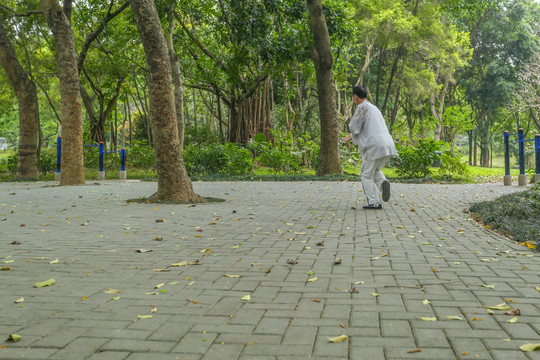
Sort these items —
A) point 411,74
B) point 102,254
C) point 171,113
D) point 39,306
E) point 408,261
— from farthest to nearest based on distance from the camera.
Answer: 1. point 411,74
2. point 171,113
3. point 102,254
4. point 408,261
5. point 39,306

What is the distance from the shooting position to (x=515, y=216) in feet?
22.3

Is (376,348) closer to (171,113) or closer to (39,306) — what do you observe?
(39,306)

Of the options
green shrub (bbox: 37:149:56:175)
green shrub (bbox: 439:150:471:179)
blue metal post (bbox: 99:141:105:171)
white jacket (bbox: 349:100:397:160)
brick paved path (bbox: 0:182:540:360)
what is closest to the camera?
brick paved path (bbox: 0:182:540:360)

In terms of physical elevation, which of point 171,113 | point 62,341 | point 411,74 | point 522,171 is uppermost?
point 411,74

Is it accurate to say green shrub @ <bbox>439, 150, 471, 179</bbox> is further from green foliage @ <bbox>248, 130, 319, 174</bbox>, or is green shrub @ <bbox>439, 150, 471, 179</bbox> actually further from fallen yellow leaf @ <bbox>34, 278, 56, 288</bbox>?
fallen yellow leaf @ <bbox>34, 278, 56, 288</bbox>

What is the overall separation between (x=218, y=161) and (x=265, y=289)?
583 inches

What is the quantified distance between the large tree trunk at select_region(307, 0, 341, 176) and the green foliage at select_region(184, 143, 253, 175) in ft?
10.1

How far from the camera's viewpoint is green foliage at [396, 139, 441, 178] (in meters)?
16.6

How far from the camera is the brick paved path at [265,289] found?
8.74ft

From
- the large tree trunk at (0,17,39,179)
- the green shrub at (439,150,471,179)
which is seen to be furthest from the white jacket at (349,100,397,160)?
the large tree trunk at (0,17,39,179)

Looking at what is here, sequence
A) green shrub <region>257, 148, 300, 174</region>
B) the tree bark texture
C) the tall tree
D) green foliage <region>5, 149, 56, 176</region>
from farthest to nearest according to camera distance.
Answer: the tall tree → the tree bark texture → green foliage <region>5, 149, 56, 176</region> → green shrub <region>257, 148, 300, 174</region>

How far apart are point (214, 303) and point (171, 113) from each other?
258 inches

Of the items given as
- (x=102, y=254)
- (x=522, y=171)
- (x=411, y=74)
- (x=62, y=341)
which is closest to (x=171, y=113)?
(x=102, y=254)

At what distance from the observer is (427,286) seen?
3.78 m
